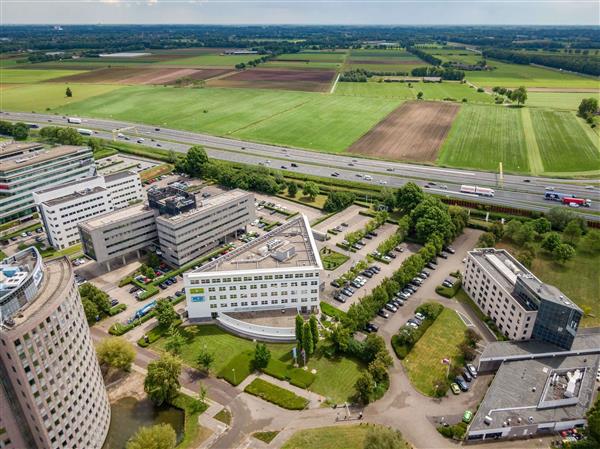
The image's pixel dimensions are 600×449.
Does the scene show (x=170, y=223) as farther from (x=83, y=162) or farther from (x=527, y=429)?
(x=527, y=429)

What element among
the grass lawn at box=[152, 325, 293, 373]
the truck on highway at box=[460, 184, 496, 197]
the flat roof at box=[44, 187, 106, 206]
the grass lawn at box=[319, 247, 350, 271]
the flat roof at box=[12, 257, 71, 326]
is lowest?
the grass lawn at box=[152, 325, 293, 373]

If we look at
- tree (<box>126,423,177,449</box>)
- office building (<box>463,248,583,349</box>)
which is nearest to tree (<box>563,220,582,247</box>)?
office building (<box>463,248,583,349</box>)

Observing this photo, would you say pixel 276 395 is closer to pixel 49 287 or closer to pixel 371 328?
pixel 371 328

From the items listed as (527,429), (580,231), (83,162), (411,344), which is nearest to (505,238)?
(580,231)

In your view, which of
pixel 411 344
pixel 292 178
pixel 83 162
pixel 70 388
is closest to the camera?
pixel 70 388

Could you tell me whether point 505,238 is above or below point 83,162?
below

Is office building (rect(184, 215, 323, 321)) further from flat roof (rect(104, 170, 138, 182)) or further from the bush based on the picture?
flat roof (rect(104, 170, 138, 182))
